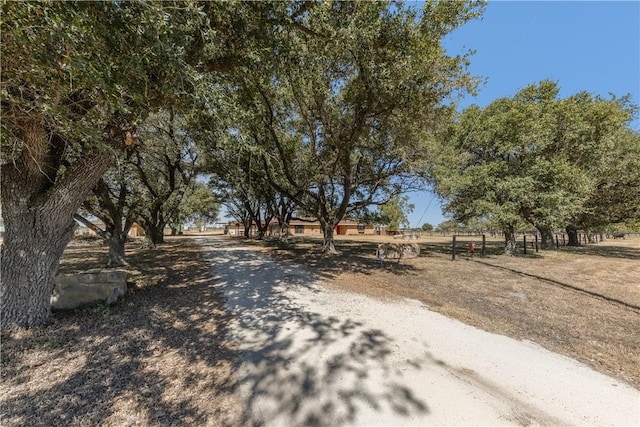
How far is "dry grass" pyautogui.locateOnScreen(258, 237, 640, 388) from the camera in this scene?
3.44 metres

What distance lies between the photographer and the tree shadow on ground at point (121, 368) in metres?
2.17

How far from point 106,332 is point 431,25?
7445 millimetres

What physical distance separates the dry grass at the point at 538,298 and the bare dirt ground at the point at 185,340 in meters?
0.03

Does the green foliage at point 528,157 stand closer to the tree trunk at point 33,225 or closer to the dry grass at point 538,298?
the dry grass at point 538,298

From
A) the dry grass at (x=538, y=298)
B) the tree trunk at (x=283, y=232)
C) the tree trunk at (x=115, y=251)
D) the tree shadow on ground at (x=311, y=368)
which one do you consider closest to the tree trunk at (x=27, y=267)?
the tree shadow on ground at (x=311, y=368)

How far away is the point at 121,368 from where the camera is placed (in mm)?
2781

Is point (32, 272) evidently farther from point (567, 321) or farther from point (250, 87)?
point (567, 321)

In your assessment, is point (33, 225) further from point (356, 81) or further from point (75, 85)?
point (356, 81)

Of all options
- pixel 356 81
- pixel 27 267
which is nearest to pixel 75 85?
pixel 27 267

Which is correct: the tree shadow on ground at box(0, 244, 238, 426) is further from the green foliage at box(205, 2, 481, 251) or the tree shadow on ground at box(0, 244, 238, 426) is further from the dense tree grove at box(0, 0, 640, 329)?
the green foliage at box(205, 2, 481, 251)

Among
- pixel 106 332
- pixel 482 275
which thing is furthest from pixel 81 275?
pixel 482 275

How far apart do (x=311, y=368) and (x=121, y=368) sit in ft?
6.46

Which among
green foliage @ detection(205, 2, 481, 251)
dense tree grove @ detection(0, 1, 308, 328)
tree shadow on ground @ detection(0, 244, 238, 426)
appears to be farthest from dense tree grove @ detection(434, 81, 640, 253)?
tree shadow on ground @ detection(0, 244, 238, 426)

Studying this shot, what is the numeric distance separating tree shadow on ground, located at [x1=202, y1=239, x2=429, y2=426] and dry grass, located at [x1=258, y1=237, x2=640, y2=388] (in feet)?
6.29
